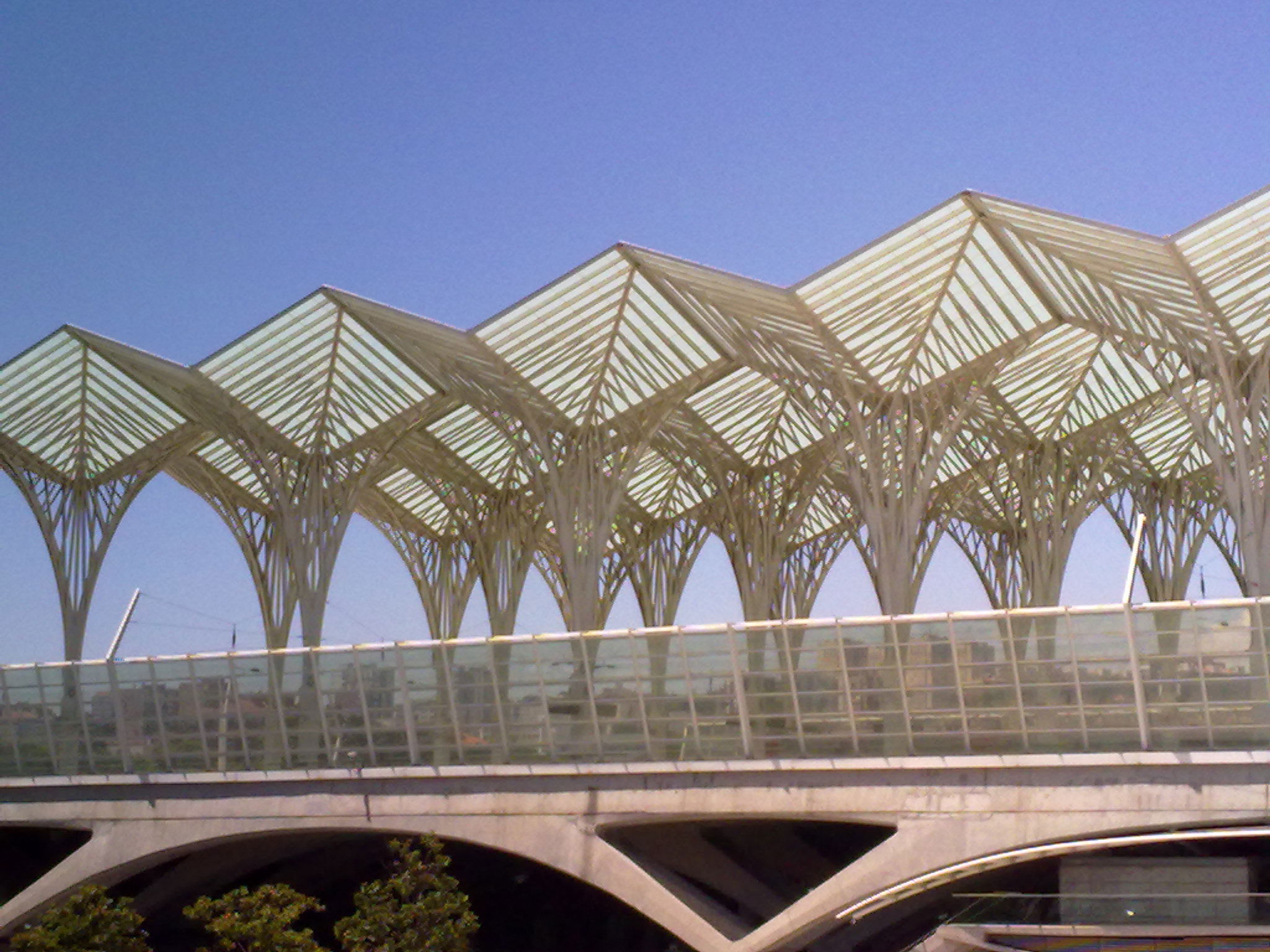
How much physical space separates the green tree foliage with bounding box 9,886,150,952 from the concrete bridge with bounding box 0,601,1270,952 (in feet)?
10.5

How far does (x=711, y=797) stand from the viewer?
3020cm

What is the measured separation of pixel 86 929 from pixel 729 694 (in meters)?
13.5

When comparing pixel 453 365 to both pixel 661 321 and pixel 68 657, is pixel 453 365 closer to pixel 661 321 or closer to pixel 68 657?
pixel 661 321

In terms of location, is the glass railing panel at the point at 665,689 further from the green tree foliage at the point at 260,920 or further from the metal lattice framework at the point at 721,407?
A: the green tree foliage at the point at 260,920

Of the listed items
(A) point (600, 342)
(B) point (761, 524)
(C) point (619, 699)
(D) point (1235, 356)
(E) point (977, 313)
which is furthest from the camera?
(B) point (761, 524)

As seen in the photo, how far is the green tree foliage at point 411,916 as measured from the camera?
29.8m

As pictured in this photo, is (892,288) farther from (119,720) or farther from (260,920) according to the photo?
(260,920)

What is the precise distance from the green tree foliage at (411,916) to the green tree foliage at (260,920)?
904 mm

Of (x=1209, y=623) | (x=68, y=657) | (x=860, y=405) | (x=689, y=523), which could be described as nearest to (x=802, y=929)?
(x=1209, y=623)

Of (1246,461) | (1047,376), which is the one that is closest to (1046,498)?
(1047,376)

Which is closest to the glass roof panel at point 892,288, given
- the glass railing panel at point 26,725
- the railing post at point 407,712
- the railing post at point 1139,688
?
the railing post at point 1139,688

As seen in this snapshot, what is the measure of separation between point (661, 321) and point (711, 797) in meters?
17.1

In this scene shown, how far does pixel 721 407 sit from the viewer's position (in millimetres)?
56562

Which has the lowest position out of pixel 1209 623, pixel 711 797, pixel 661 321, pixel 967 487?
pixel 711 797
